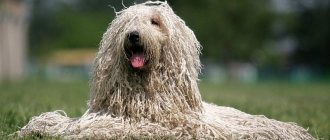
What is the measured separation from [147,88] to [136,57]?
33cm

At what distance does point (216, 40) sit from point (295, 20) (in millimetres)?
8256

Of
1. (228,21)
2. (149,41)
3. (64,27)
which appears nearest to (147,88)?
(149,41)

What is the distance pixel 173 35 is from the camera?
7605mm

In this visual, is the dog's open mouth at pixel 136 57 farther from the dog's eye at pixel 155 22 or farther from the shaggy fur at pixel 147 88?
the dog's eye at pixel 155 22

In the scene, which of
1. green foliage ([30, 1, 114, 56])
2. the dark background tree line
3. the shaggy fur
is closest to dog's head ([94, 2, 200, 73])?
the shaggy fur

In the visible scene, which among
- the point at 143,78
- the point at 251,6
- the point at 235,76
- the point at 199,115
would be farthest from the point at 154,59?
the point at 235,76

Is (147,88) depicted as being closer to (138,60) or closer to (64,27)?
(138,60)

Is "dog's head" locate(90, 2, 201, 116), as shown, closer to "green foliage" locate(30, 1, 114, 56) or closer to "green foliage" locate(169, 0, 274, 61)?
"green foliage" locate(169, 0, 274, 61)

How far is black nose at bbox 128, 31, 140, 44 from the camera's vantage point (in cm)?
727

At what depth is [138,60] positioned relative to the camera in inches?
291

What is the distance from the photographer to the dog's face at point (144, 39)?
728cm

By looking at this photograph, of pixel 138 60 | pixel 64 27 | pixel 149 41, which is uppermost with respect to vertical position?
pixel 149 41

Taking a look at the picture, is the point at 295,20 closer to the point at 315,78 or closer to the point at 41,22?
the point at 315,78

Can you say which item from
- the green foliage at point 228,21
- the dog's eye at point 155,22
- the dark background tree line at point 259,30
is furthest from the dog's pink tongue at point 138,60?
the green foliage at point 228,21
